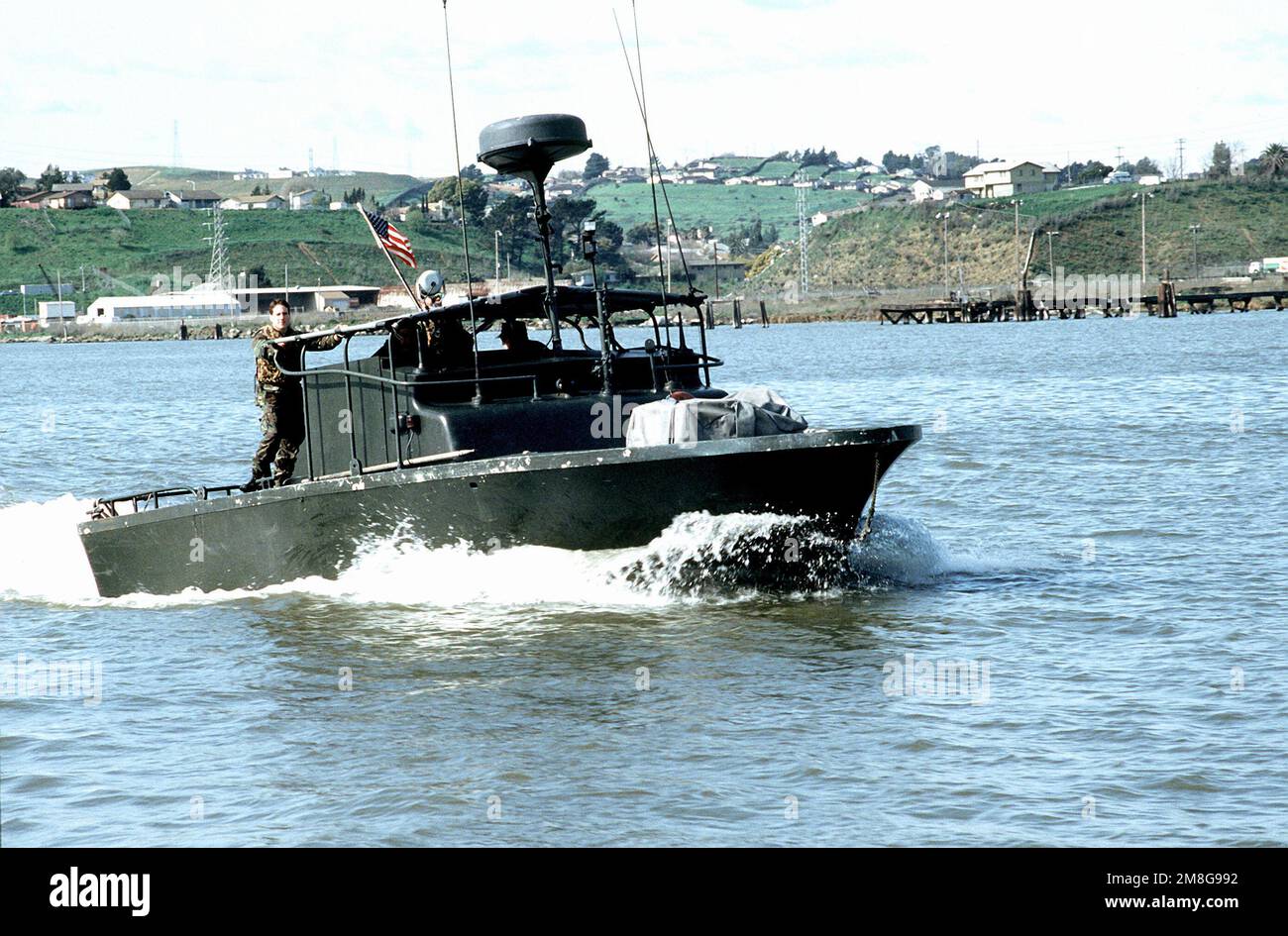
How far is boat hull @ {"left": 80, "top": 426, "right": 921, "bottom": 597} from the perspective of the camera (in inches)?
491

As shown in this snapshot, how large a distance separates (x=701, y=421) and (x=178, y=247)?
181 meters

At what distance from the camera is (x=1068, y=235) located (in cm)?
15712

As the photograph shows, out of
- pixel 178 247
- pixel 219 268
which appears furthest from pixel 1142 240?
pixel 178 247

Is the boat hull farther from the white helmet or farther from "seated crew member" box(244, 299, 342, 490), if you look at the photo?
the white helmet

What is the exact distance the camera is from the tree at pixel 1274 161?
6781 inches

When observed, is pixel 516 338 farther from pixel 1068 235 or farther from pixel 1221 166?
pixel 1221 166

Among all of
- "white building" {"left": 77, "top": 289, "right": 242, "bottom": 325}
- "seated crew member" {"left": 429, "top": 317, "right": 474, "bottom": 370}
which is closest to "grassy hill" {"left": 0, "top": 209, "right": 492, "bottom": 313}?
"white building" {"left": 77, "top": 289, "right": 242, "bottom": 325}

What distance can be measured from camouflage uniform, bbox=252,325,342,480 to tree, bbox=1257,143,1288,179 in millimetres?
171322

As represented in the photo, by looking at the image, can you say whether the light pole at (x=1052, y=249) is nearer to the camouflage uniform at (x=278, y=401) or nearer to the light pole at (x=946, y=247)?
the light pole at (x=946, y=247)

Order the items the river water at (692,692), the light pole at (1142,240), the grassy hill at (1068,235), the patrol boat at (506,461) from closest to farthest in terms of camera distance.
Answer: the river water at (692,692)
the patrol boat at (506,461)
the light pole at (1142,240)
the grassy hill at (1068,235)

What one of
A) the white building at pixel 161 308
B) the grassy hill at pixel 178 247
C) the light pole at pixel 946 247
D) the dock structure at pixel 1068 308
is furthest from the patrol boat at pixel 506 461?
the white building at pixel 161 308

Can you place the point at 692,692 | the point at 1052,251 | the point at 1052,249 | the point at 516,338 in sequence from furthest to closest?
1. the point at 1052,249
2. the point at 1052,251
3. the point at 516,338
4. the point at 692,692

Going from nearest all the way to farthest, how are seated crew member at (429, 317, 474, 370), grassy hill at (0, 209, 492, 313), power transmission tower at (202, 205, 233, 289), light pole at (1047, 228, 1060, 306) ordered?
1. seated crew member at (429, 317, 474, 370)
2. light pole at (1047, 228, 1060, 306)
3. power transmission tower at (202, 205, 233, 289)
4. grassy hill at (0, 209, 492, 313)

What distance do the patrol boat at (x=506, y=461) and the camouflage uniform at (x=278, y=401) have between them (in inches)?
6.1
